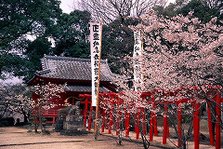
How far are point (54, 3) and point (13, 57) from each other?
9379 millimetres

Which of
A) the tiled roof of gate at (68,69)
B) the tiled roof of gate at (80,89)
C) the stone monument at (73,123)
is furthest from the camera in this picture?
the tiled roof of gate at (68,69)

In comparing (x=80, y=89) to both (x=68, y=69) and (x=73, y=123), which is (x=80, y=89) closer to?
(x=68, y=69)

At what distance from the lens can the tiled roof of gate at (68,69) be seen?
78.6 feet

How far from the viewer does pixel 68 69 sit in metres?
25.6

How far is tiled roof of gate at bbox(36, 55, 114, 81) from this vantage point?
2397 cm

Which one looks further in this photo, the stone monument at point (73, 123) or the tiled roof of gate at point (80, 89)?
the tiled roof of gate at point (80, 89)

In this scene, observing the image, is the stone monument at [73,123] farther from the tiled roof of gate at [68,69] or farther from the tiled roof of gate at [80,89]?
the tiled roof of gate at [68,69]

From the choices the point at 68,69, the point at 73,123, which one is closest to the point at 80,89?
the point at 68,69

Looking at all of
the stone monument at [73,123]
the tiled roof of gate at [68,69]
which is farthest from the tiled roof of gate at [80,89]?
the stone monument at [73,123]

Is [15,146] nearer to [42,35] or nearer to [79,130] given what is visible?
[79,130]

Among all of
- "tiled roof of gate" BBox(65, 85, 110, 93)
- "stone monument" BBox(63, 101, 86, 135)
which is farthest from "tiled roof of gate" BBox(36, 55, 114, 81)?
"stone monument" BBox(63, 101, 86, 135)

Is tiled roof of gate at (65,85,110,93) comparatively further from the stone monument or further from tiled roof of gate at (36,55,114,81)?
the stone monument

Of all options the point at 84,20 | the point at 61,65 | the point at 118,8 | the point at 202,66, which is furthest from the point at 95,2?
the point at 202,66

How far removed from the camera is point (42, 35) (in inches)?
1275
